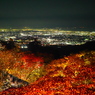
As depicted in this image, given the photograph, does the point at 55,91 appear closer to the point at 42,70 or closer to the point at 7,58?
the point at 42,70

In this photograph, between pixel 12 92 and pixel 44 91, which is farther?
pixel 12 92

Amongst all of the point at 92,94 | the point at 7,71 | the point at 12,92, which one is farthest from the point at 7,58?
the point at 92,94

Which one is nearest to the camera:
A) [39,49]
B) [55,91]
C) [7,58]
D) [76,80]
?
[55,91]

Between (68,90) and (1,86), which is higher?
(68,90)

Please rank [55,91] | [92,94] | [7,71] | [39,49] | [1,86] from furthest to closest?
[39,49] → [7,71] → [1,86] → [55,91] → [92,94]

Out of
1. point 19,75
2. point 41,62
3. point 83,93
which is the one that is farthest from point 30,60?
point 83,93

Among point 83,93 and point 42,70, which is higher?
point 83,93

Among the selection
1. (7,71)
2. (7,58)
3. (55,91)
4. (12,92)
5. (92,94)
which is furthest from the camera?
(7,58)

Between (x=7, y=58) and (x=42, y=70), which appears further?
(x=7, y=58)

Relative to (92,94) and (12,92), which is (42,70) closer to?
(12,92)
